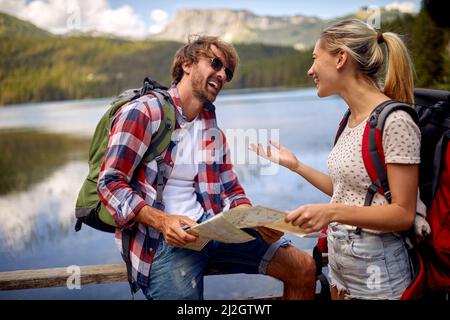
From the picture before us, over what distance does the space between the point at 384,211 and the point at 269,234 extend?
66 cm

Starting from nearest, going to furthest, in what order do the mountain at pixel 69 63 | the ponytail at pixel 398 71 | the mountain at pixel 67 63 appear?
the ponytail at pixel 398 71 < the mountain at pixel 69 63 < the mountain at pixel 67 63

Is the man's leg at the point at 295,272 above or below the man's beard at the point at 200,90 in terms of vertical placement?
below

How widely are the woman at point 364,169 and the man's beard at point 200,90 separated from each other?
721 mm

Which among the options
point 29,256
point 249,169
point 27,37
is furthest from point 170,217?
point 27,37

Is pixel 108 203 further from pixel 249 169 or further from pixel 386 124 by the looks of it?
pixel 249 169

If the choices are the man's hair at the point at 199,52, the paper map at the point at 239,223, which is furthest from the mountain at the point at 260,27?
the paper map at the point at 239,223

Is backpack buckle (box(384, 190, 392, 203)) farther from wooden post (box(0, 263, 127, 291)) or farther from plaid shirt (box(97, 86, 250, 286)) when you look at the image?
wooden post (box(0, 263, 127, 291))

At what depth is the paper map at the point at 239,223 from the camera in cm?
189

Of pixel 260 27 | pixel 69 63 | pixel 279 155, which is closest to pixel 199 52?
pixel 279 155

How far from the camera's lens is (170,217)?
2.31 metres

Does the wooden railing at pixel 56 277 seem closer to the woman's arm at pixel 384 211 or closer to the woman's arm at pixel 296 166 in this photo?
the woman's arm at pixel 296 166

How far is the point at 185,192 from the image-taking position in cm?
264

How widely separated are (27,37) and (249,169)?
2035 inches
